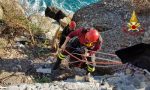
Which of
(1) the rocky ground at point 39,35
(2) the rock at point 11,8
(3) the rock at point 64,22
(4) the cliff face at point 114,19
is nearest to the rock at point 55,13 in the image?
(3) the rock at point 64,22

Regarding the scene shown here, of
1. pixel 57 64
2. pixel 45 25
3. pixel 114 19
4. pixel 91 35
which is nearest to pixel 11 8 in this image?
pixel 45 25

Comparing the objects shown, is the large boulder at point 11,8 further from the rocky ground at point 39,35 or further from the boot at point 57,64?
the boot at point 57,64

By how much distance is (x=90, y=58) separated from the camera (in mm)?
10367

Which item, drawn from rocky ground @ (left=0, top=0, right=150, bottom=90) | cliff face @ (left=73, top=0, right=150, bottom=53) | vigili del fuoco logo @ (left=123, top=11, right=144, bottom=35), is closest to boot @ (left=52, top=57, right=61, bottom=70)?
rocky ground @ (left=0, top=0, right=150, bottom=90)

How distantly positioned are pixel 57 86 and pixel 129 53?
1314mm

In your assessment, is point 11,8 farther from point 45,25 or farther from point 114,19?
point 114,19

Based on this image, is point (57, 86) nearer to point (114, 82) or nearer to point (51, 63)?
point (114, 82)

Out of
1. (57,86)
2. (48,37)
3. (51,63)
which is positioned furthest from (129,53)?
(48,37)

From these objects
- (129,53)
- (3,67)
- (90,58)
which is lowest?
(3,67)

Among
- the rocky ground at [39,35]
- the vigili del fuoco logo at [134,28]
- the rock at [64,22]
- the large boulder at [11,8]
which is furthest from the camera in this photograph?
the rock at [64,22]

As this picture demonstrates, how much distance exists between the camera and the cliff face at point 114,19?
1421 centimetres

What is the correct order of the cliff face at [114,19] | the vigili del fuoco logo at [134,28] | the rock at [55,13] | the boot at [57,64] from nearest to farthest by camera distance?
1. the boot at [57,64]
2. the cliff face at [114,19]
3. the vigili del fuoco logo at [134,28]
4. the rock at [55,13]

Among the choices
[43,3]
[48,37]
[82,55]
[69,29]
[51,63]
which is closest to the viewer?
[82,55]

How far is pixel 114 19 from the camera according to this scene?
Result: 16.1 meters
